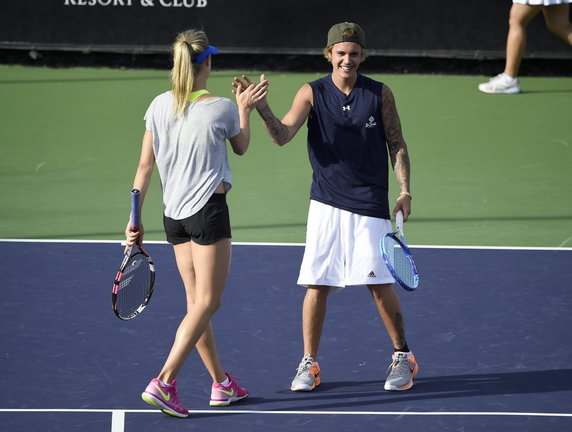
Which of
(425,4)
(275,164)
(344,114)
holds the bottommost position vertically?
(275,164)

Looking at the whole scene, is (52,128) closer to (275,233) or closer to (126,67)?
(126,67)

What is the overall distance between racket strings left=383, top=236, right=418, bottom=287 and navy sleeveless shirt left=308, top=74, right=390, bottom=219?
22 cm

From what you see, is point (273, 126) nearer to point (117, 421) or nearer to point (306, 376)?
point (306, 376)

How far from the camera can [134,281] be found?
20.0 feet

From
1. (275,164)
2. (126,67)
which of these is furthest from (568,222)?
(126,67)

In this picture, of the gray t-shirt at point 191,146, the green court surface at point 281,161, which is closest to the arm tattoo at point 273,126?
the gray t-shirt at point 191,146

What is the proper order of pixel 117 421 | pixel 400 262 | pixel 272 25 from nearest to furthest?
pixel 117 421 → pixel 400 262 → pixel 272 25

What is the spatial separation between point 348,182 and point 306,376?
1.04 metres

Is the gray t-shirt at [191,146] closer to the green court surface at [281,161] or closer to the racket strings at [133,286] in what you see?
the racket strings at [133,286]

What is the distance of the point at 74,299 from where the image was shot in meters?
7.61

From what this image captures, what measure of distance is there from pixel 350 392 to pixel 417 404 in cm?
38

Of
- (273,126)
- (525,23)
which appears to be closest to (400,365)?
(273,126)

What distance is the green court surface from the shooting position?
30.8 feet

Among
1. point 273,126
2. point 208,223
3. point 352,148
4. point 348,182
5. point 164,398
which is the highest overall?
point 273,126
